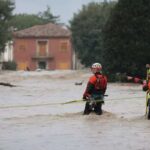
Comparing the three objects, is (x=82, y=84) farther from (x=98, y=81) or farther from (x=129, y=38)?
(x=98, y=81)

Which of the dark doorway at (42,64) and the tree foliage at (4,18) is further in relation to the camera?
the dark doorway at (42,64)

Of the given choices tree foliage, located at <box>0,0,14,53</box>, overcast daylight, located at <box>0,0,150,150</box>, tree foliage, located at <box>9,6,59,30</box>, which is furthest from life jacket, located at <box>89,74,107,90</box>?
tree foliage, located at <box>9,6,59,30</box>

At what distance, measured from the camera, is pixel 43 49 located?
412 feet

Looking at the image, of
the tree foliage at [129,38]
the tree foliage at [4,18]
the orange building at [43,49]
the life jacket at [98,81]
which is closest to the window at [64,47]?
the orange building at [43,49]

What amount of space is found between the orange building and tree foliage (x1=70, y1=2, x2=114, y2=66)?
79.0ft

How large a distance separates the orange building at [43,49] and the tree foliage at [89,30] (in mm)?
24093

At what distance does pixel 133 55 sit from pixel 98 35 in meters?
39.3

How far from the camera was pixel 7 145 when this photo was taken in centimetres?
1447

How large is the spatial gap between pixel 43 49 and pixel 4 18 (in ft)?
113

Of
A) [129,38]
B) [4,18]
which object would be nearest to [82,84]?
[129,38]

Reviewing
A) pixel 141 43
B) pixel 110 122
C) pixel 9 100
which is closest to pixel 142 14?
pixel 141 43

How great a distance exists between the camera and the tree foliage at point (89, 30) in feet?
303

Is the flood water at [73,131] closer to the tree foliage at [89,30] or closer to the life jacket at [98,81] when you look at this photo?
the life jacket at [98,81]

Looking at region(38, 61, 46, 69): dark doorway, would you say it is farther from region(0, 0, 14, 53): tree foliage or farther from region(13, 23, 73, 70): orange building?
region(0, 0, 14, 53): tree foliage
